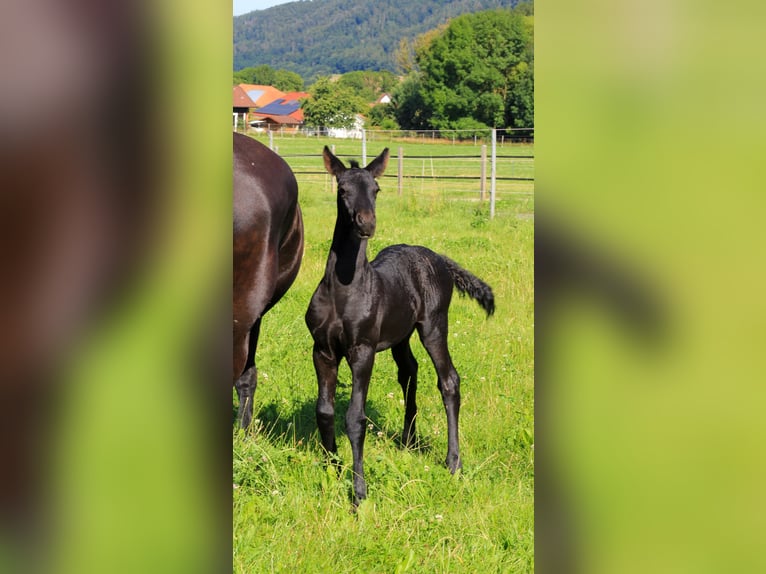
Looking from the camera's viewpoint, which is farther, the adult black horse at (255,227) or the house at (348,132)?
the house at (348,132)

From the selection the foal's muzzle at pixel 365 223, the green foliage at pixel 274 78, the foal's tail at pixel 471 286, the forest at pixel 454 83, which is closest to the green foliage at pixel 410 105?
the forest at pixel 454 83

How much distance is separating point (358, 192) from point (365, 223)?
0.53ft

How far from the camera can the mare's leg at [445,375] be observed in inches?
156

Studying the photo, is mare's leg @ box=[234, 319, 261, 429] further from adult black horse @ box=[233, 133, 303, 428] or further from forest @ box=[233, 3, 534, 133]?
forest @ box=[233, 3, 534, 133]

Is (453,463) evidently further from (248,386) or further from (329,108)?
(329,108)

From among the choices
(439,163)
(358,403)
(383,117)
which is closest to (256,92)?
(358,403)

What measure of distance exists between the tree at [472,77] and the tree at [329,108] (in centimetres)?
790

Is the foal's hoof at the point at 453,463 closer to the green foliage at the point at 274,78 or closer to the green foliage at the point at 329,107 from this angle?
the green foliage at the point at 274,78

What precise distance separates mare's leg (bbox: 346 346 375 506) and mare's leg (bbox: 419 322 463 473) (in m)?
0.51

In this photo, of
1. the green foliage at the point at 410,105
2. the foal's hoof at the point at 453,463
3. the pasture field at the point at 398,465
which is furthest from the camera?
the green foliage at the point at 410,105
